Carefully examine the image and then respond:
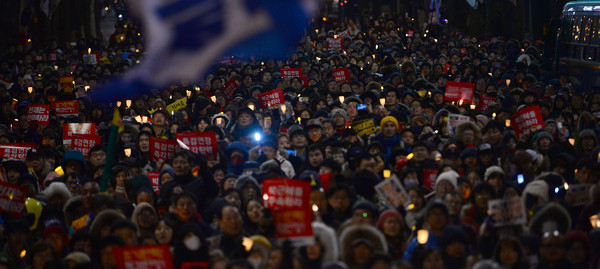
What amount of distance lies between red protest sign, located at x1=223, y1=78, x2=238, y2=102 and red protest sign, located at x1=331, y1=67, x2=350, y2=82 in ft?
7.99

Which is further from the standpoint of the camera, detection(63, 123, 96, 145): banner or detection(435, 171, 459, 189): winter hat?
detection(63, 123, 96, 145): banner

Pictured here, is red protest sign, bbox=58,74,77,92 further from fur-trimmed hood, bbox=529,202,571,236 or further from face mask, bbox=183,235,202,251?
fur-trimmed hood, bbox=529,202,571,236


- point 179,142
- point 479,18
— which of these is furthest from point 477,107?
point 479,18

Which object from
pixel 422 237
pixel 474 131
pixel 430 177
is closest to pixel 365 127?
pixel 474 131

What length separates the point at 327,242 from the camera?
719 centimetres

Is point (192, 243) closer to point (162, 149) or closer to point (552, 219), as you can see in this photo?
point (552, 219)

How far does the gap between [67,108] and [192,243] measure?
8.16 meters

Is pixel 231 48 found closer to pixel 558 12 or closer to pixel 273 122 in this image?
pixel 273 122

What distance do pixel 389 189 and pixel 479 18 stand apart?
1404 inches

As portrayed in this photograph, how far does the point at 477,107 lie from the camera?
51.5 feet

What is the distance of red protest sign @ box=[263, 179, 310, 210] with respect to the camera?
26.5ft

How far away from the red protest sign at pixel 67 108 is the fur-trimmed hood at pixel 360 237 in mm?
8618

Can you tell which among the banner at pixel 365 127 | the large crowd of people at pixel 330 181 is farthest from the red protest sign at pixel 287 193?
the banner at pixel 365 127

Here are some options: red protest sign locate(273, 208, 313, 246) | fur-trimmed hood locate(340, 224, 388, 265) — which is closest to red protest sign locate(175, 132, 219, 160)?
red protest sign locate(273, 208, 313, 246)
